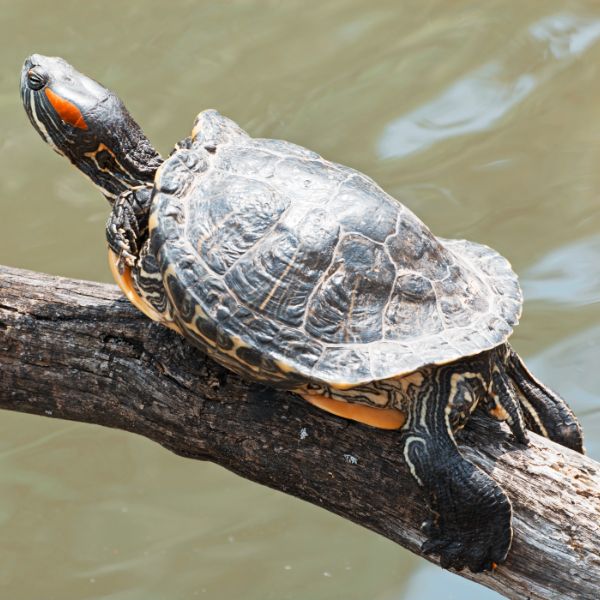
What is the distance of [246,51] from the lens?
8641 mm

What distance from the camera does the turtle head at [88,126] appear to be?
3.98 metres

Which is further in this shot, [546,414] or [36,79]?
[36,79]

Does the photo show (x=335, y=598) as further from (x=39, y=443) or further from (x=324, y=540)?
(x=39, y=443)

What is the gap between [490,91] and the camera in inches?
331

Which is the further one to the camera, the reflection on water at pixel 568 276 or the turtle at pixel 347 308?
the reflection on water at pixel 568 276

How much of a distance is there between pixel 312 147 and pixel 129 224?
4.36m

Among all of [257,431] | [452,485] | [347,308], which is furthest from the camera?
[257,431]

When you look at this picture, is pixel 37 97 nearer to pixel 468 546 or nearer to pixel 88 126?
pixel 88 126

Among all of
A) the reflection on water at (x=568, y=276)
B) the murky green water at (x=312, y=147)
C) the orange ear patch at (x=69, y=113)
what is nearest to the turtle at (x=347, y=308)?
the orange ear patch at (x=69, y=113)

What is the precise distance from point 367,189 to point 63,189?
470cm

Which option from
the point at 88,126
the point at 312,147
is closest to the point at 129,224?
the point at 88,126

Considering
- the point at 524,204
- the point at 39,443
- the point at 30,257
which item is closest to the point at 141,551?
the point at 39,443

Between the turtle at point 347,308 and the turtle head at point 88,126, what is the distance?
16.7 inches

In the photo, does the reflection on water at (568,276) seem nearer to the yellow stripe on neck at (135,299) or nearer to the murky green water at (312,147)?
the murky green water at (312,147)
